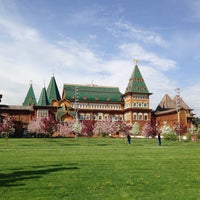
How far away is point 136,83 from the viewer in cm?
8125

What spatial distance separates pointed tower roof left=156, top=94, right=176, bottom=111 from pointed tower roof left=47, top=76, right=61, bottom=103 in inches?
1262

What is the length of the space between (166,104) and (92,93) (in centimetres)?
2324

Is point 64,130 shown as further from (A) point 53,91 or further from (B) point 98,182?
(B) point 98,182

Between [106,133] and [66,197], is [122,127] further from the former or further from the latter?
[66,197]

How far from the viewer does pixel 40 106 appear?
228 feet

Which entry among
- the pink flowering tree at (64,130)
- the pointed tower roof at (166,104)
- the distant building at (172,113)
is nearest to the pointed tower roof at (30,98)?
the pink flowering tree at (64,130)

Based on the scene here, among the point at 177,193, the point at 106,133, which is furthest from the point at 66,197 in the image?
the point at 106,133

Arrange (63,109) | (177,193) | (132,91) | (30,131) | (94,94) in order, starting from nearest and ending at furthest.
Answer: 1. (177,193)
2. (30,131)
3. (63,109)
4. (132,91)
5. (94,94)

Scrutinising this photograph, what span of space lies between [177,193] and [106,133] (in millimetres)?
62551

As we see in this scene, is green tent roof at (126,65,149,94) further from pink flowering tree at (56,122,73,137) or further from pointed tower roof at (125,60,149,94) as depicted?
pink flowering tree at (56,122,73,137)

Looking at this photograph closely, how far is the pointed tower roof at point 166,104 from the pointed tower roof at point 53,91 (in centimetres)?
3206

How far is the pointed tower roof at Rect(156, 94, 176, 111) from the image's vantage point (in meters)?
82.9

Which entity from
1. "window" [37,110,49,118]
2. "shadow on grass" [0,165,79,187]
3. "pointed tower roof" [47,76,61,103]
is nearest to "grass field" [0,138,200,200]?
"shadow on grass" [0,165,79,187]

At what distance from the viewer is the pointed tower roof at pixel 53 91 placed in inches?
3066
